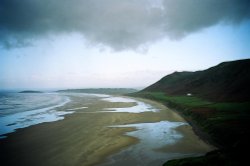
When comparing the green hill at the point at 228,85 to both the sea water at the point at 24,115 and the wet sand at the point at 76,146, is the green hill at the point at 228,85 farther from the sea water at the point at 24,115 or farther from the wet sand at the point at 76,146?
the sea water at the point at 24,115

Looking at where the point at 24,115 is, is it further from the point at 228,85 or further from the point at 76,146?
the point at 228,85

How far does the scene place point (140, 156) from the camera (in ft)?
50.9

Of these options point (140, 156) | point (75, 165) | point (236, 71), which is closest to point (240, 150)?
point (140, 156)

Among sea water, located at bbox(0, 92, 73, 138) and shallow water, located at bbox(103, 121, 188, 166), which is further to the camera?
sea water, located at bbox(0, 92, 73, 138)

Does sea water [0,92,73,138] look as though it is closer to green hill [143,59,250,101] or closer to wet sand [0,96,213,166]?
wet sand [0,96,213,166]

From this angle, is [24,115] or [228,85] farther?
[228,85]

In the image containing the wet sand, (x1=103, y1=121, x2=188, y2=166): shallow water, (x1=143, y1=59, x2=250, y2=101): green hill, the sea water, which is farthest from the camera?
(x1=143, y1=59, x2=250, y2=101): green hill

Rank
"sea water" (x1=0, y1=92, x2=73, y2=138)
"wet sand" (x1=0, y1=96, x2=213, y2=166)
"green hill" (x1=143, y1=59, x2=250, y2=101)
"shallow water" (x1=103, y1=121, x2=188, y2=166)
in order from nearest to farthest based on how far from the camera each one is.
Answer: "shallow water" (x1=103, y1=121, x2=188, y2=166)
"wet sand" (x1=0, y1=96, x2=213, y2=166)
"sea water" (x1=0, y1=92, x2=73, y2=138)
"green hill" (x1=143, y1=59, x2=250, y2=101)

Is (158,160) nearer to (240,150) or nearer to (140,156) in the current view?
(140,156)

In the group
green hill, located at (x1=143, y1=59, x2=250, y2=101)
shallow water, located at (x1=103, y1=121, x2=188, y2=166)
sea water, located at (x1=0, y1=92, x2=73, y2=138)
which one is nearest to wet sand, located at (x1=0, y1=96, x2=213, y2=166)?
shallow water, located at (x1=103, y1=121, x2=188, y2=166)

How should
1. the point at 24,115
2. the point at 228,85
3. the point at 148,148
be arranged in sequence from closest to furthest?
the point at 148,148 → the point at 24,115 → the point at 228,85

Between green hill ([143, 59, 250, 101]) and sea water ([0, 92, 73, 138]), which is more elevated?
green hill ([143, 59, 250, 101])

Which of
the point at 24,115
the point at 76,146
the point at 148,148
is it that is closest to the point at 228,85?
the point at 148,148

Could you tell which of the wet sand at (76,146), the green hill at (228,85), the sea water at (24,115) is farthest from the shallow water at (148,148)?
the green hill at (228,85)
